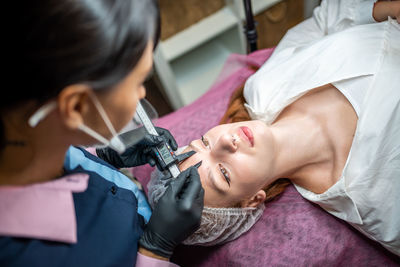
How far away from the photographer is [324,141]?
46.5 inches

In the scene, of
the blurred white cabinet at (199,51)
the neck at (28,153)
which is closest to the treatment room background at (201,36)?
the blurred white cabinet at (199,51)

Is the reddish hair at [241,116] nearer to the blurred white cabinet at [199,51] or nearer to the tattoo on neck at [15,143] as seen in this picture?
the blurred white cabinet at [199,51]

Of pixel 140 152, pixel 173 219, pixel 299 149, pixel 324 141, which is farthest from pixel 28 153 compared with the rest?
pixel 324 141

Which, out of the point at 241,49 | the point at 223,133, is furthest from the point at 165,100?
the point at 223,133

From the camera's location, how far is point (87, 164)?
94 cm

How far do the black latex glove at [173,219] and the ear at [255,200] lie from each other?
264 millimetres

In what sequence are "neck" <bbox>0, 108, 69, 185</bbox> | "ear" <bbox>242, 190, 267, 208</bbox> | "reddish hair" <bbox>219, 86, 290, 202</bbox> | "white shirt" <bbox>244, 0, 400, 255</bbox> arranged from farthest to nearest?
1. "reddish hair" <bbox>219, 86, 290, 202</bbox>
2. "ear" <bbox>242, 190, 267, 208</bbox>
3. "white shirt" <bbox>244, 0, 400, 255</bbox>
4. "neck" <bbox>0, 108, 69, 185</bbox>

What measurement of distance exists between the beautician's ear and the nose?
0.56 meters

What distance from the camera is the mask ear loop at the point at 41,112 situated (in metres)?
A: 0.51

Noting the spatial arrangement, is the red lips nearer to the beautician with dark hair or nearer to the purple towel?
the beautician with dark hair

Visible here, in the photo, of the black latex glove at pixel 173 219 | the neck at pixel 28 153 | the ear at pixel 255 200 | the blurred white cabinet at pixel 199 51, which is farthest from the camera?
the blurred white cabinet at pixel 199 51

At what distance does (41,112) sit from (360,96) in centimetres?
112

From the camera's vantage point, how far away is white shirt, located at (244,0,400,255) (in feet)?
3.28

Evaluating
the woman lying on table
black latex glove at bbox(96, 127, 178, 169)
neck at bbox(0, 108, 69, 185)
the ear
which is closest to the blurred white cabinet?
the woman lying on table
